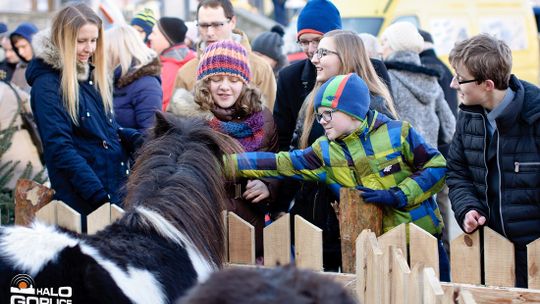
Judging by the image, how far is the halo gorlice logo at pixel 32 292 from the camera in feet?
11.3

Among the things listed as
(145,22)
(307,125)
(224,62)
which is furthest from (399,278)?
(145,22)

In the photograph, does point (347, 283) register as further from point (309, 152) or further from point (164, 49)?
point (164, 49)

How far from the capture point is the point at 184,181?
4203mm

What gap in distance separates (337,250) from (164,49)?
429cm

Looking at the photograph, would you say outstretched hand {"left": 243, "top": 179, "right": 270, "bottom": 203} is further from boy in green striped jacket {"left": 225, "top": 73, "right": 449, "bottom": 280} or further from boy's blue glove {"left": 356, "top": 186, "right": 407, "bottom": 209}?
boy's blue glove {"left": 356, "top": 186, "right": 407, "bottom": 209}

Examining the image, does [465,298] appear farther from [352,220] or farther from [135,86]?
[135,86]

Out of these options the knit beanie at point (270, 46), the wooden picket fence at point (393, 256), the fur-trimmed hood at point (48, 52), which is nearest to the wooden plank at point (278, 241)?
the wooden picket fence at point (393, 256)

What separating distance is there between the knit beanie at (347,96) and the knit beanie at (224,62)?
0.68 m

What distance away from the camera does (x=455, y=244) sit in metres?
4.49

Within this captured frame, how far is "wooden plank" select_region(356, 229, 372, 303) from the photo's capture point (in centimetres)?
432

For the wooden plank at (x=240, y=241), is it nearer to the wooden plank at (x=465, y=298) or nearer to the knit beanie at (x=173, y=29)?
the wooden plank at (x=465, y=298)

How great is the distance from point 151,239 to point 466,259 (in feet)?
5.17

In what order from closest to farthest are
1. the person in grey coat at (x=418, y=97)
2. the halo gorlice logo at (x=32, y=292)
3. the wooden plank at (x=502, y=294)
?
the halo gorlice logo at (x=32, y=292) < the wooden plank at (x=502, y=294) < the person in grey coat at (x=418, y=97)

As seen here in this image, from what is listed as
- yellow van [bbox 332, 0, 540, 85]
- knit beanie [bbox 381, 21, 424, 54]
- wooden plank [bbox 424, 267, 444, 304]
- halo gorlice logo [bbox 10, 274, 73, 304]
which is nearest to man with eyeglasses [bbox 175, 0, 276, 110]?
knit beanie [bbox 381, 21, 424, 54]
